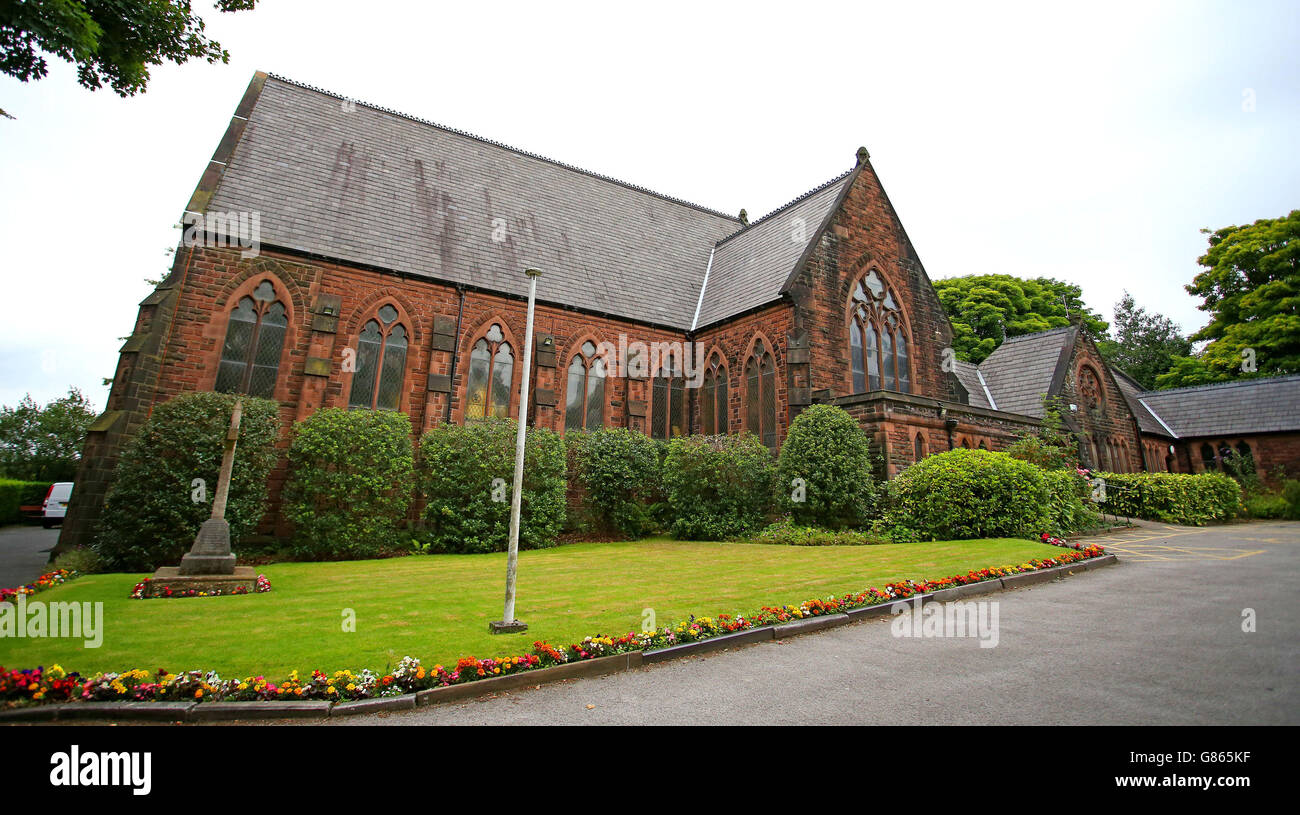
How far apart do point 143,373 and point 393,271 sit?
6.62 meters

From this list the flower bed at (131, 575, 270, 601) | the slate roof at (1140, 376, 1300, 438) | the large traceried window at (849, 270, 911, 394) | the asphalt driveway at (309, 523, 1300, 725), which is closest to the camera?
the asphalt driveway at (309, 523, 1300, 725)

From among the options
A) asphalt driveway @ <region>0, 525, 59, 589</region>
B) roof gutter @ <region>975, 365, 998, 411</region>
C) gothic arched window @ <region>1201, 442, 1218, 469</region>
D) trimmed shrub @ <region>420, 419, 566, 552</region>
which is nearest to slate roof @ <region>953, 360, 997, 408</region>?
roof gutter @ <region>975, 365, 998, 411</region>

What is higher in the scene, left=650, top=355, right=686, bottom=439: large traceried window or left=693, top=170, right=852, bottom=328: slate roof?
left=693, top=170, right=852, bottom=328: slate roof

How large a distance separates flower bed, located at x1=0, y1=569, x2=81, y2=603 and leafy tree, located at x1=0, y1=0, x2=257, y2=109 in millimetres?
7809

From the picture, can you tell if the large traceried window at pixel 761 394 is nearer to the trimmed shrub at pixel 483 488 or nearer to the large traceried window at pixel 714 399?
the large traceried window at pixel 714 399

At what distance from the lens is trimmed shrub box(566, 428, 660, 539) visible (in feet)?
57.2

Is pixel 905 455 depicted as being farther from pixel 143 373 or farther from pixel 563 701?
pixel 143 373

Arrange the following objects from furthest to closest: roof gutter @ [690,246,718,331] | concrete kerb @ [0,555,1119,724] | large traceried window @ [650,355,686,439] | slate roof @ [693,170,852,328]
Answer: roof gutter @ [690,246,718,331] → large traceried window @ [650,355,686,439] → slate roof @ [693,170,852,328] → concrete kerb @ [0,555,1119,724]

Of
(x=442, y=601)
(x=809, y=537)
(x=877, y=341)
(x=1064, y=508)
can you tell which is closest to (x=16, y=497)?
(x=442, y=601)

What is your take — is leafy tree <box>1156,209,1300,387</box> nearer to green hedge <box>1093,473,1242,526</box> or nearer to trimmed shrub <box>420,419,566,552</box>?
green hedge <box>1093,473,1242,526</box>

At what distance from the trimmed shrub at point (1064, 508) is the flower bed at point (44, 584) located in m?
19.3

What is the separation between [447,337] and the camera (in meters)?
17.8

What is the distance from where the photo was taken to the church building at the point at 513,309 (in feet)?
50.8
